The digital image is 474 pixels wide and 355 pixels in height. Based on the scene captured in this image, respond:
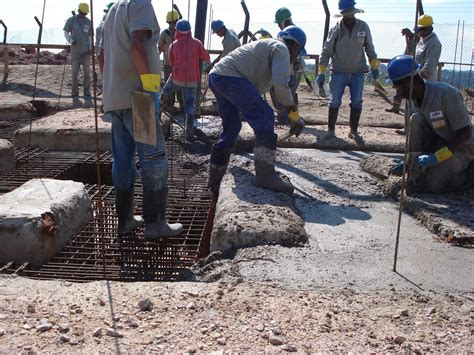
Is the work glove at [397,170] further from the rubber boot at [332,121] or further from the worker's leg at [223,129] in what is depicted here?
the rubber boot at [332,121]

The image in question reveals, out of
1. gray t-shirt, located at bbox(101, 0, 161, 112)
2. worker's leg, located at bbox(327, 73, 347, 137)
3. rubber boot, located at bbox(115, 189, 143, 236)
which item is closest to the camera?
gray t-shirt, located at bbox(101, 0, 161, 112)

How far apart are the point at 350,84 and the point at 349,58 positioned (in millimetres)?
336

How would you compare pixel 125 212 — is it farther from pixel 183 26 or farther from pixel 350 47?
pixel 183 26

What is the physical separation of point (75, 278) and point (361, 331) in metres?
1.73

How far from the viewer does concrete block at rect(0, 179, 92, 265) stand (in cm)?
334

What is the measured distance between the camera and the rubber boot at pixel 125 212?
3.81 meters

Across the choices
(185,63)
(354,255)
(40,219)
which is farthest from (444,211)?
(185,63)

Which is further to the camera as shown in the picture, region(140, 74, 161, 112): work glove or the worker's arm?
the worker's arm

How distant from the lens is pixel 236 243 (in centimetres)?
Answer: 345

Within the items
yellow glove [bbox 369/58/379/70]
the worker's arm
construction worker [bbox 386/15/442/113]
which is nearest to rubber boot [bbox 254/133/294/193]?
yellow glove [bbox 369/58/379/70]

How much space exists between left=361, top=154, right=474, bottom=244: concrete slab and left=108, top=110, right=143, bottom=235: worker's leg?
6.65 feet

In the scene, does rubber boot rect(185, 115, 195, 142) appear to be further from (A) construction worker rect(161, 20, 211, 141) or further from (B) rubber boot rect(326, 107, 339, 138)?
(B) rubber boot rect(326, 107, 339, 138)

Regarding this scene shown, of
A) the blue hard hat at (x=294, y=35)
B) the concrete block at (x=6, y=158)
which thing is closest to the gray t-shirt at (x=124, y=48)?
the blue hard hat at (x=294, y=35)

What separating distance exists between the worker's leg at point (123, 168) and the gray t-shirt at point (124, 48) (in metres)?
0.12
